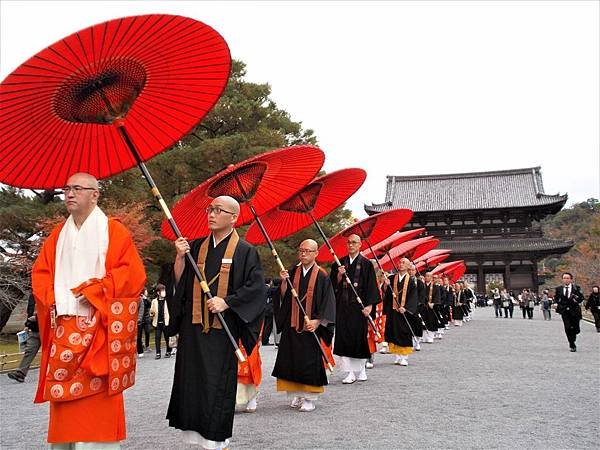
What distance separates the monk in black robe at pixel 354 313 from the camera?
8.13m

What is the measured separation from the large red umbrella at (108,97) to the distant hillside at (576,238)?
41989 mm

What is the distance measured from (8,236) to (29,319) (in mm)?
10481

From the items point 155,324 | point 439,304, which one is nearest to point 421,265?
point 439,304

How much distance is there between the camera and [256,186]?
20.2 ft

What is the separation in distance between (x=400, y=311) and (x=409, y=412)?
4757 mm

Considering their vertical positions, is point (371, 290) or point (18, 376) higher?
point (371, 290)

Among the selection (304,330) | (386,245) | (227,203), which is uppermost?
(386,245)

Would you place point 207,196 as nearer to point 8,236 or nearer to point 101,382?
point 101,382

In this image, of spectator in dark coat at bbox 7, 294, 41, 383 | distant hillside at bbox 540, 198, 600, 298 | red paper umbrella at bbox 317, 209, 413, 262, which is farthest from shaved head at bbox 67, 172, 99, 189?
distant hillside at bbox 540, 198, 600, 298

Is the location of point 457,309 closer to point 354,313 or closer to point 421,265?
point 421,265

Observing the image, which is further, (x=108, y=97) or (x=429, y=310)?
(x=429, y=310)

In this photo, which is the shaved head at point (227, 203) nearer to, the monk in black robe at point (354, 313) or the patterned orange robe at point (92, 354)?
the patterned orange robe at point (92, 354)

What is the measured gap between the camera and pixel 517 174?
173 feet

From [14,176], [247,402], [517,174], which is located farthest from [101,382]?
[517,174]
